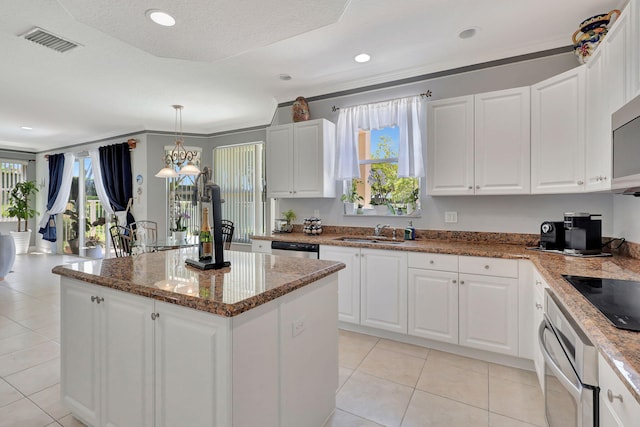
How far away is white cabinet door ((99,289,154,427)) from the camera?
4.85ft

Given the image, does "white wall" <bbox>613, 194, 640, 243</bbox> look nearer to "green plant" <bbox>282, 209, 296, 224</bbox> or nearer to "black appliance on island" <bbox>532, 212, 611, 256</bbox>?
"black appliance on island" <bbox>532, 212, 611, 256</bbox>

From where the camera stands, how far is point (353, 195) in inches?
157

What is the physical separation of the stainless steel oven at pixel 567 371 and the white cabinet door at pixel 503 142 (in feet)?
4.36

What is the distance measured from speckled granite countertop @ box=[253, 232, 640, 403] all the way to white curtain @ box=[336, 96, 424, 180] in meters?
0.77

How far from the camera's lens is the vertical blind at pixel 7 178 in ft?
25.4

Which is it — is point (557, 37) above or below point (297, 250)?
above

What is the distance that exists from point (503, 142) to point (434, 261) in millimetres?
1211

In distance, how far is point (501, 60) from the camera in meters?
3.09

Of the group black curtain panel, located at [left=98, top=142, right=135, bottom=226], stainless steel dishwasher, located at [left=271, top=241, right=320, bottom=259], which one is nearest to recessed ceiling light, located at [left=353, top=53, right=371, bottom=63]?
stainless steel dishwasher, located at [left=271, top=241, right=320, bottom=259]

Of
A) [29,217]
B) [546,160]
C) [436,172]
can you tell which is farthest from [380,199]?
[29,217]

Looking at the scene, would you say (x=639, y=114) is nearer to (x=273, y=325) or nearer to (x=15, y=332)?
(x=273, y=325)

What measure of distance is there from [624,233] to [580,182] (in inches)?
21.2

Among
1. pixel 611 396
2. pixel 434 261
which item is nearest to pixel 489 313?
pixel 434 261

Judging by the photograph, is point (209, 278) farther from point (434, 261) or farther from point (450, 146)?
point (450, 146)
